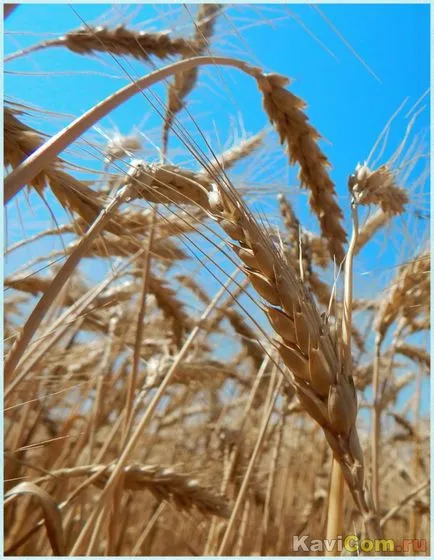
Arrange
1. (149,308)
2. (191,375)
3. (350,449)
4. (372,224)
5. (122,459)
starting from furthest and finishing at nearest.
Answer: (149,308) < (372,224) < (191,375) < (122,459) < (350,449)

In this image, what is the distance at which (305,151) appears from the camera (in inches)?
43.8

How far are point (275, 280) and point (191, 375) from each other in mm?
1050

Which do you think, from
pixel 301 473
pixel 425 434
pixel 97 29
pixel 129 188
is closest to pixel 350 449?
pixel 129 188

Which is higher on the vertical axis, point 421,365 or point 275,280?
point 421,365

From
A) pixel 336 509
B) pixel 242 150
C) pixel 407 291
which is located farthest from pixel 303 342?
pixel 242 150

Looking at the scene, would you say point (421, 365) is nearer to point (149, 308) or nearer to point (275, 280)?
point (149, 308)

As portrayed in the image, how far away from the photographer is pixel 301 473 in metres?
2.54

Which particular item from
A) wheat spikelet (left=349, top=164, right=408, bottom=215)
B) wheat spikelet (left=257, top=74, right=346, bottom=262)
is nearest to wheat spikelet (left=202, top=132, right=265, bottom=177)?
wheat spikelet (left=257, top=74, right=346, bottom=262)

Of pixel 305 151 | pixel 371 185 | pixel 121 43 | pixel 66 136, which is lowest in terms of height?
pixel 66 136

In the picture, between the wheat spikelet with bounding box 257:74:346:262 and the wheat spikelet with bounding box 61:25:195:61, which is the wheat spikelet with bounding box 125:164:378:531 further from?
the wheat spikelet with bounding box 61:25:195:61

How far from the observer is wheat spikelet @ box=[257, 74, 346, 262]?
1.06m

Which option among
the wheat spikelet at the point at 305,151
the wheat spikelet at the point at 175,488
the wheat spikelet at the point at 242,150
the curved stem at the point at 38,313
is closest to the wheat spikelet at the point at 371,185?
the wheat spikelet at the point at 305,151
